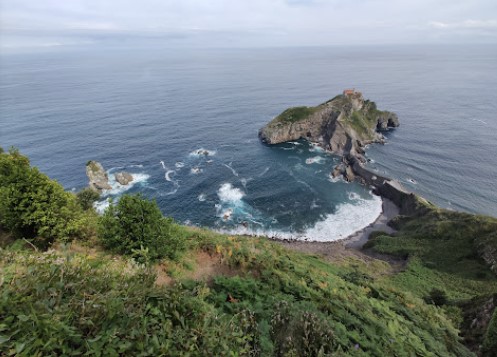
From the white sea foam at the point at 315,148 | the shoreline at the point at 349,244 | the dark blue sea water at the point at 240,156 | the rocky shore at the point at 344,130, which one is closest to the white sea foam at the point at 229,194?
the dark blue sea water at the point at 240,156

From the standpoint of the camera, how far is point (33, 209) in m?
19.4

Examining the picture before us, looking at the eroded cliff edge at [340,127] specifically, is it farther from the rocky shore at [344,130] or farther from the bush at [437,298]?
the bush at [437,298]

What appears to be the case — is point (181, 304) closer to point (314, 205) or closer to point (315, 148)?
point (314, 205)

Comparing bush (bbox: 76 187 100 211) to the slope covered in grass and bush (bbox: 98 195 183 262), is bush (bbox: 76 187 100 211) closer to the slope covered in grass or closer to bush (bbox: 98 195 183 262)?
bush (bbox: 98 195 183 262)

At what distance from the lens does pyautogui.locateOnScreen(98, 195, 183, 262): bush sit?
61.6 ft

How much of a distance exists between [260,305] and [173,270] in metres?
6.59

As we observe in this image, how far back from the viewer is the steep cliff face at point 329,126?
10688 cm

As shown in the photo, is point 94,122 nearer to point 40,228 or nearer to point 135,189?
point 135,189

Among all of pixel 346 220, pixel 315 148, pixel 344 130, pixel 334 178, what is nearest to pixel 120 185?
pixel 346 220

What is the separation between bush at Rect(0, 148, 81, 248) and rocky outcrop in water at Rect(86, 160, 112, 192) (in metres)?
59.7

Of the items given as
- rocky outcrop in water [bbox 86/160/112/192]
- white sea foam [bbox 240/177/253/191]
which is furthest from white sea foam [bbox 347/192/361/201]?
rocky outcrop in water [bbox 86/160/112/192]

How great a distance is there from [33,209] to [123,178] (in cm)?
6281

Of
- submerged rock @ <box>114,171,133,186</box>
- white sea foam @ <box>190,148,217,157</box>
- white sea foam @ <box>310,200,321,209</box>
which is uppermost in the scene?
white sea foam @ <box>190,148,217,157</box>

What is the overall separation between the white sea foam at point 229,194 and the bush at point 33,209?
55979 mm
